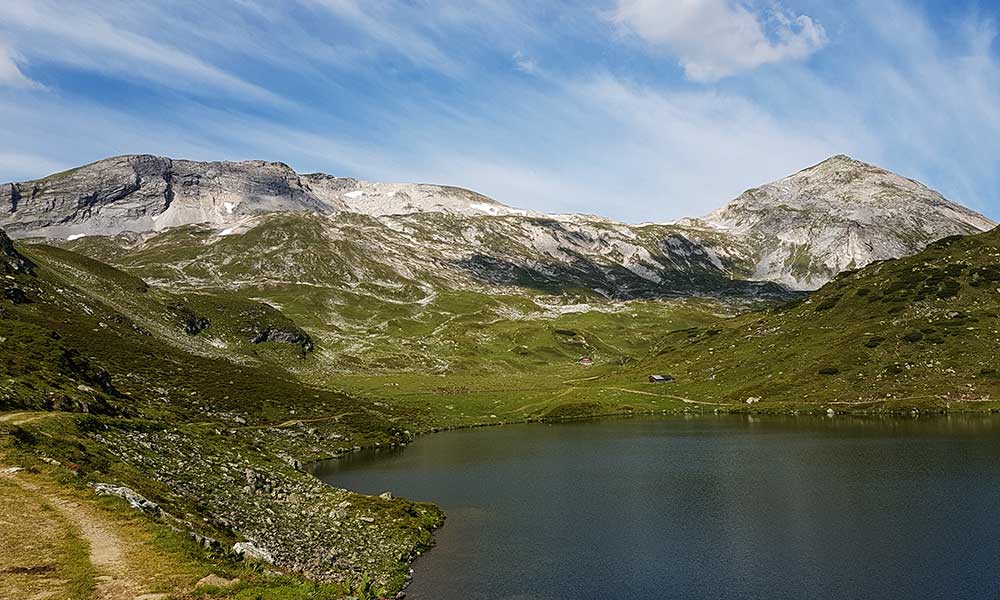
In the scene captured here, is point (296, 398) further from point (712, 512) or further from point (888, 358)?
point (888, 358)

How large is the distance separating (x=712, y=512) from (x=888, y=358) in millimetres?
122000

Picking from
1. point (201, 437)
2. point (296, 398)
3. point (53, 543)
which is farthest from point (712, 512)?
point (296, 398)

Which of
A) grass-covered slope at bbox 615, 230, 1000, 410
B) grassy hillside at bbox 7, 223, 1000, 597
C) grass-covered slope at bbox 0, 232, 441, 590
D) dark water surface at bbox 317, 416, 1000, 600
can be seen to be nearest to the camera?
dark water surface at bbox 317, 416, 1000, 600

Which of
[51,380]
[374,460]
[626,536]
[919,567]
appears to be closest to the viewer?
[919,567]

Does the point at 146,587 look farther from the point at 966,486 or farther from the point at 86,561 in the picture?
the point at 966,486

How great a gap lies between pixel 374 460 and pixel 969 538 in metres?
79.6

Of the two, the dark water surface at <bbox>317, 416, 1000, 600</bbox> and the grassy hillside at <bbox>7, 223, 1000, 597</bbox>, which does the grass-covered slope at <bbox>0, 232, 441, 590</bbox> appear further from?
the dark water surface at <bbox>317, 416, 1000, 600</bbox>

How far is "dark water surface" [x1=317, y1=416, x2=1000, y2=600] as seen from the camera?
151 ft

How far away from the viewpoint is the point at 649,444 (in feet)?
365

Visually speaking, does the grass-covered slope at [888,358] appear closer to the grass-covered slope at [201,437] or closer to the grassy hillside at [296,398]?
the grassy hillside at [296,398]

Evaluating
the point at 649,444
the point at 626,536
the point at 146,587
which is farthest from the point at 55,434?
the point at 649,444

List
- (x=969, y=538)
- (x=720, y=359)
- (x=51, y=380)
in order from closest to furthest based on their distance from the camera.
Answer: (x=969, y=538) → (x=51, y=380) → (x=720, y=359)

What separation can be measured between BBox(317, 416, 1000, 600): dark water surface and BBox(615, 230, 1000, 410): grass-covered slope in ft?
87.9

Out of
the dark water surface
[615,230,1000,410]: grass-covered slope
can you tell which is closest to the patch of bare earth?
the dark water surface
